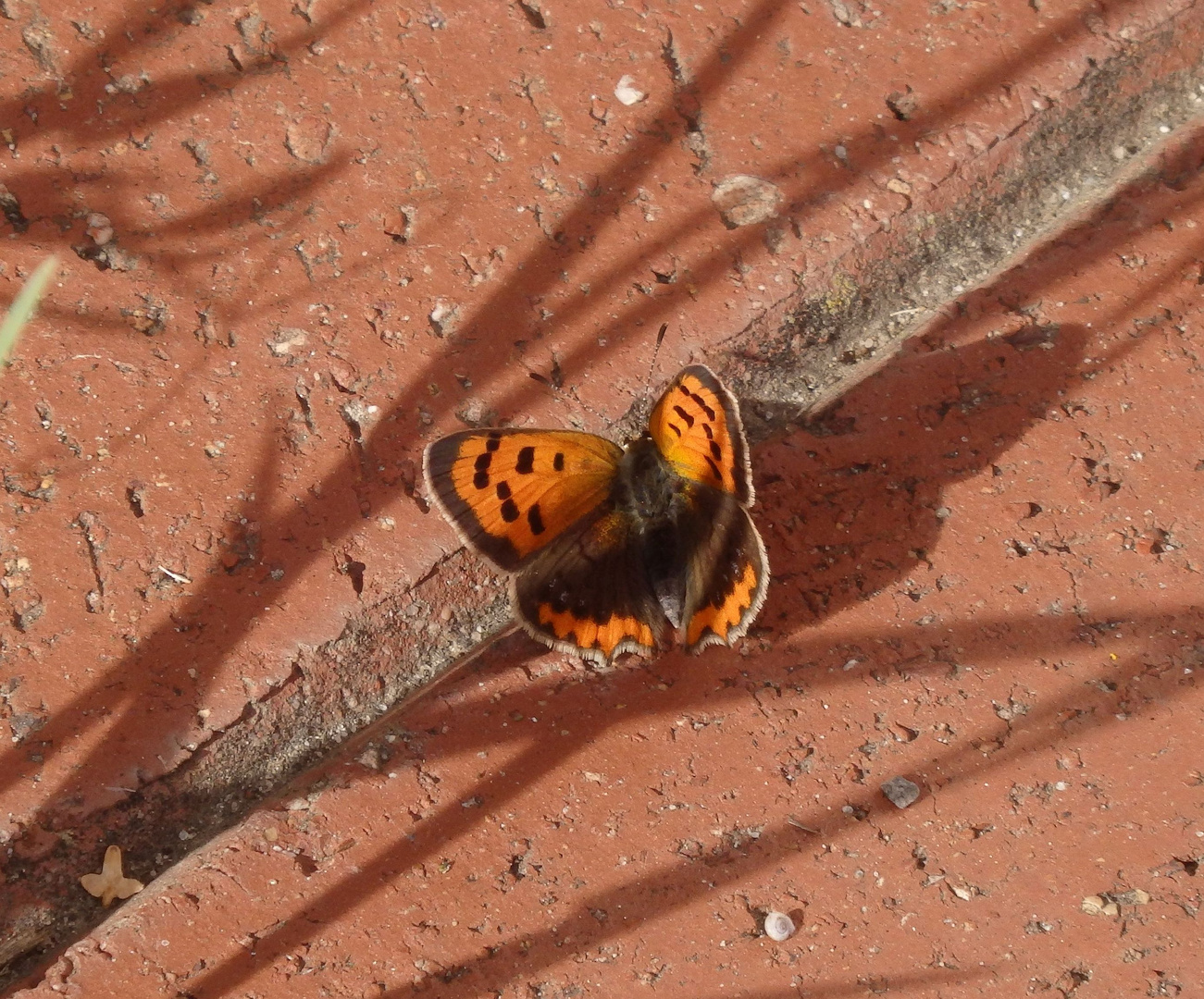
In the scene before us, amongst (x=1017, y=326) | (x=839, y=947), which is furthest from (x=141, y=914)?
(x=1017, y=326)

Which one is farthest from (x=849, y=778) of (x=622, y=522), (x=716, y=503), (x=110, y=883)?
(x=110, y=883)

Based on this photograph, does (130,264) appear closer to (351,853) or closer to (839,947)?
(351,853)

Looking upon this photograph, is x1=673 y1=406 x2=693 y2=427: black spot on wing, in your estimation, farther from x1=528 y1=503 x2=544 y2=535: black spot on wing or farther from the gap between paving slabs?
x1=528 y1=503 x2=544 y2=535: black spot on wing

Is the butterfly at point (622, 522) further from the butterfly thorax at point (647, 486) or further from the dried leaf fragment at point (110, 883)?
the dried leaf fragment at point (110, 883)

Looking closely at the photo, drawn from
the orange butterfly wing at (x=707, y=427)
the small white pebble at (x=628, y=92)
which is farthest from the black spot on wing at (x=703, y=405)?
the small white pebble at (x=628, y=92)

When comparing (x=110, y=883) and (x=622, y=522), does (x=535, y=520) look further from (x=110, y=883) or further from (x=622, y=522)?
(x=110, y=883)

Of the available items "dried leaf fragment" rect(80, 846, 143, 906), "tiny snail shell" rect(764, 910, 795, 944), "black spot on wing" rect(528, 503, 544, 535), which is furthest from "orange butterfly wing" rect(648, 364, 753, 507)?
"dried leaf fragment" rect(80, 846, 143, 906)

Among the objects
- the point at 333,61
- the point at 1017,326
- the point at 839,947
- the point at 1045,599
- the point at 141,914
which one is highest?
the point at 333,61

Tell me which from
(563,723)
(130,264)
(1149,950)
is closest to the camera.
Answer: (1149,950)
